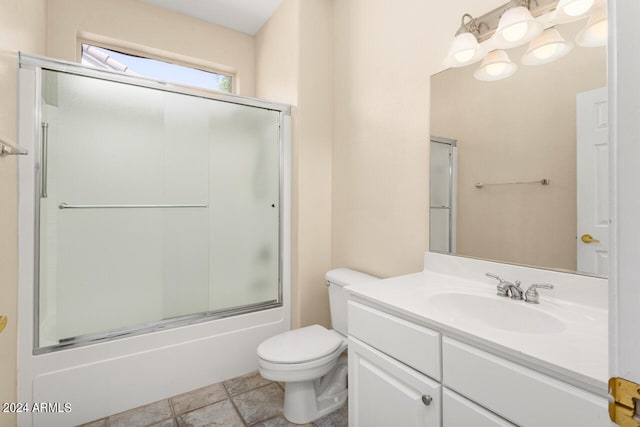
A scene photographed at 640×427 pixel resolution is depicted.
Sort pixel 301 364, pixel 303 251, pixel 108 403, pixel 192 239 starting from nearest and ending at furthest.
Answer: pixel 301 364
pixel 108 403
pixel 192 239
pixel 303 251

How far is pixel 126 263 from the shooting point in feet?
5.81

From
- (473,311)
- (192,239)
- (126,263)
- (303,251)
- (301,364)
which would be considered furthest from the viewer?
(303,251)

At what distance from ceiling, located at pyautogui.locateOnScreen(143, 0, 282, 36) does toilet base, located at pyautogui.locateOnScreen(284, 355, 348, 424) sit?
2.63 metres

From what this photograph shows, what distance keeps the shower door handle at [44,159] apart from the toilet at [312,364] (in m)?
1.38

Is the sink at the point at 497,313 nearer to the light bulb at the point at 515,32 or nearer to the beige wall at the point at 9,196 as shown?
the light bulb at the point at 515,32

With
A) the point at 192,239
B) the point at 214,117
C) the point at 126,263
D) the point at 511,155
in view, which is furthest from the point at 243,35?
the point at 511,155

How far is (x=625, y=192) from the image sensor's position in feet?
1.13

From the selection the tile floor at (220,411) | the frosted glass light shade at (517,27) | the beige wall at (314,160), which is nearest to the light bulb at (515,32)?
the frosted glass light shade at (517,27)

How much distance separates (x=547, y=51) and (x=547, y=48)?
0.01 meters

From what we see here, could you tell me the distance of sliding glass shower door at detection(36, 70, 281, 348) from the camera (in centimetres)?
160

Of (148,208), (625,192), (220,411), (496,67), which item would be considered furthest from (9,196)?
(496,67)

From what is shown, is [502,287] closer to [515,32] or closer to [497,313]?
[497,313]

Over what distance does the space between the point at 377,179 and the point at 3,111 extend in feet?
5.91

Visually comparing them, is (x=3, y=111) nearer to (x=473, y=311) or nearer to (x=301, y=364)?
(x=301, y=364)
